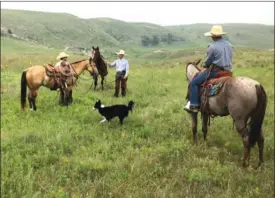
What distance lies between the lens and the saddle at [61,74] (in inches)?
555

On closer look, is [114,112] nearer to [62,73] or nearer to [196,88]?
[196,88]

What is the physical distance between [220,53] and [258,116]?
191cm

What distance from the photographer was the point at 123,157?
8.45m

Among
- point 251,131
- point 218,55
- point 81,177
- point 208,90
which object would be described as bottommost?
point 81,177

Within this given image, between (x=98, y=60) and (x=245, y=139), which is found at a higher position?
(x=98, y=60)

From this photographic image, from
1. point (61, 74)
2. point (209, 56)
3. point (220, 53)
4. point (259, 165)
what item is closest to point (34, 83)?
point (61, 74)

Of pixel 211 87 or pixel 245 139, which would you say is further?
pixel 211 87

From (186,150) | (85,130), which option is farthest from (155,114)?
(186,150)

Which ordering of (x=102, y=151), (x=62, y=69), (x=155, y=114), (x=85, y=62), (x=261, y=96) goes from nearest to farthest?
(x=261, y=96) < (x=102, y=151) < (x=155, y=114) < (x=62, y=69) < (x=85, y=62)

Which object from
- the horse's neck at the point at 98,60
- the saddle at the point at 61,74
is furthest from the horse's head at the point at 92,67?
the saddle at the point at 61,74

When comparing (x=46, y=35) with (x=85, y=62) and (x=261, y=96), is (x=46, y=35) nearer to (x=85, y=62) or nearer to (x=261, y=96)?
(x=85, y=62)

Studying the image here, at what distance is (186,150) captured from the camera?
921 centimetres

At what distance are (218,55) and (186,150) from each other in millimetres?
2656

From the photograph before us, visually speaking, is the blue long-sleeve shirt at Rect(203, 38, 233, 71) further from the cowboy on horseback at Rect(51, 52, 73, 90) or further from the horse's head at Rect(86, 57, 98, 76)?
the horse's head at Rect(86, 57, 98, 76)
